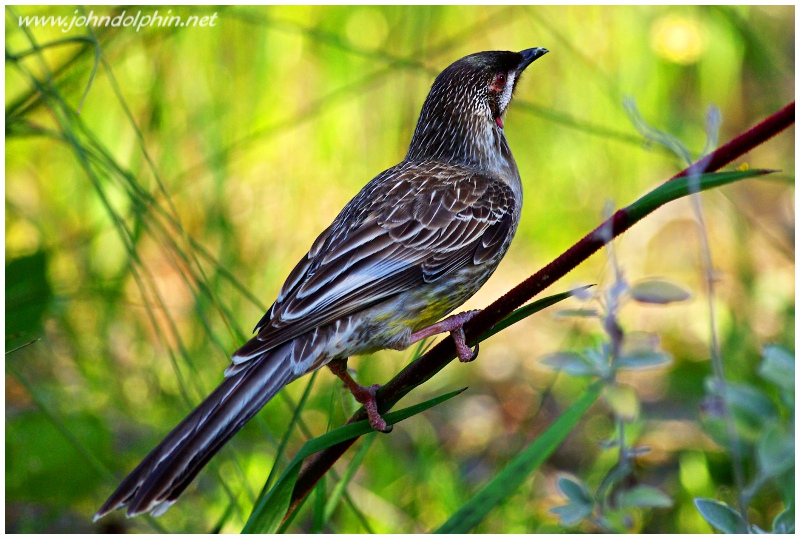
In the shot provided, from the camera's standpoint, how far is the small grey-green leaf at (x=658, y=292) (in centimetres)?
175

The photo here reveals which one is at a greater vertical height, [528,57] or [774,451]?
[528,57]

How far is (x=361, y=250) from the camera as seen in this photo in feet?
10.2

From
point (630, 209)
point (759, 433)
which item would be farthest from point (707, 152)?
point (759, 433)

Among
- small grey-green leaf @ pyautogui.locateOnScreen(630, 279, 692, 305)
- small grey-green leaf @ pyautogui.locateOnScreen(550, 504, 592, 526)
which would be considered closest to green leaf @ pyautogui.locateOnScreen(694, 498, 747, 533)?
small grey-green leaf @ pyautogui.locateOnScreen(550, 504, 592, 526)

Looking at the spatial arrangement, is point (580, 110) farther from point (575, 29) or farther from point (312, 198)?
point (312, 198)

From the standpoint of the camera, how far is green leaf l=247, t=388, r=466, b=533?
204cm

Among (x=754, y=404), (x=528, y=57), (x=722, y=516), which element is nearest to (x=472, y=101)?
(x=528, y=57)

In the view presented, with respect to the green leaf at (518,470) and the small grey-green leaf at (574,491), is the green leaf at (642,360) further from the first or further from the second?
the small grey-green leaf at (574,491)

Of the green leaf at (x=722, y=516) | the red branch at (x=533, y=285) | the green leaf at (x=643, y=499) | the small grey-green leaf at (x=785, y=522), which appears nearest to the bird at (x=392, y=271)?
the red branch at (x=533, y=285)

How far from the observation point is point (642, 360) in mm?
2021

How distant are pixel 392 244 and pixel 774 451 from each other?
4.91ft

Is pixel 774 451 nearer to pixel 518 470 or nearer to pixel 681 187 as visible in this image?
pixel 518 470

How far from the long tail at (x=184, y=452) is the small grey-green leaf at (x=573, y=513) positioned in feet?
2.93

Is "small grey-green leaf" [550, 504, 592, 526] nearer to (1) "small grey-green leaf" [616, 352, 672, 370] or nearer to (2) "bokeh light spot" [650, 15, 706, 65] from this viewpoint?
(1) "small grey-green leaf" [616, 352, 672, 370]
